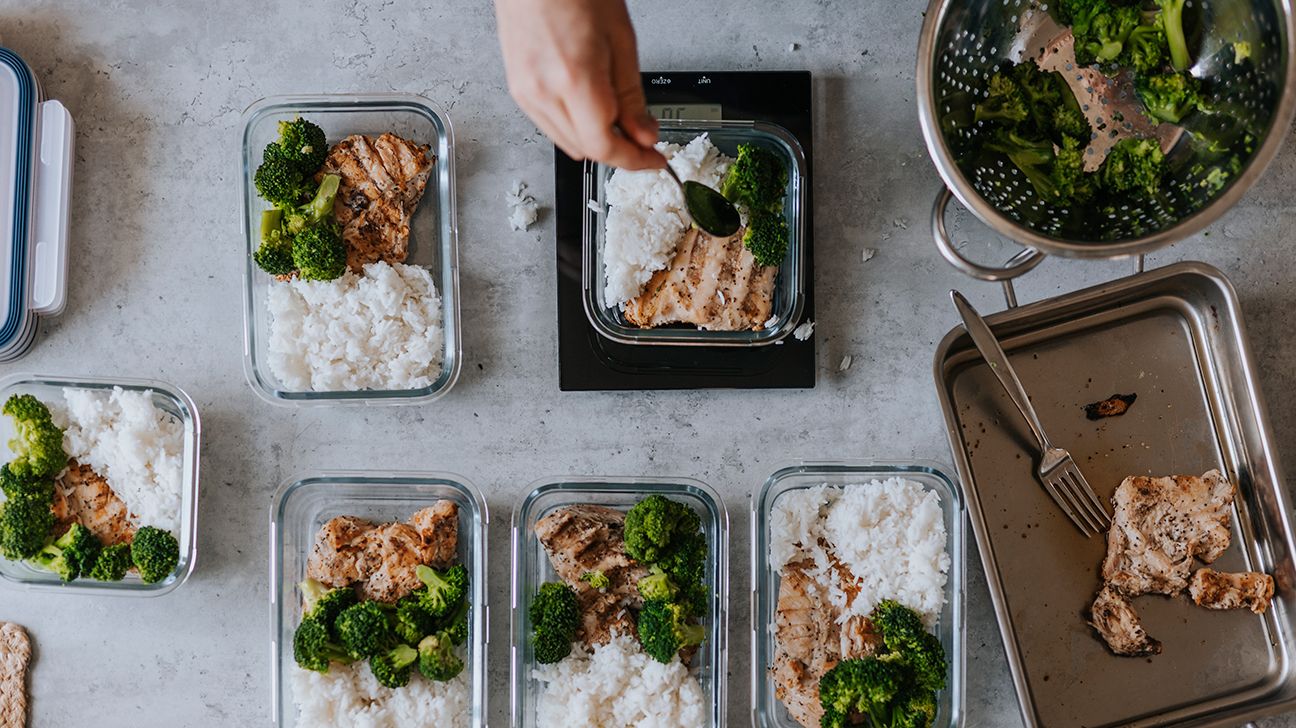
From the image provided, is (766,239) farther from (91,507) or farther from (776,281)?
(91,507)

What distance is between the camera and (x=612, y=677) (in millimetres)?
2189

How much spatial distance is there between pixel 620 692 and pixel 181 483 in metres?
1.23

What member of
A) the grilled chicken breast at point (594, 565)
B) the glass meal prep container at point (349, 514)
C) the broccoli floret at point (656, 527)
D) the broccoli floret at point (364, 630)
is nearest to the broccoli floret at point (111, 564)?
the glass meal prep container at point (349, 514)

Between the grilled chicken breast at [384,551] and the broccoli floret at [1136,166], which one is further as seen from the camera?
the grilled chicken breast at [384,551]

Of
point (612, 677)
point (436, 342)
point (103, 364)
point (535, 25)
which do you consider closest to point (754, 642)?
point (612, 677)

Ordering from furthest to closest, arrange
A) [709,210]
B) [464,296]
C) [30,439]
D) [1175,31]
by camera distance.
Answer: [464,296] → [30,439] → [709,210] → [1175,31]

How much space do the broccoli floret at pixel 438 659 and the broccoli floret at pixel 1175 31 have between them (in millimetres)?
2192

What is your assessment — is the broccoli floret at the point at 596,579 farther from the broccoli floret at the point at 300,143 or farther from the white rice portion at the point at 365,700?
the broccoli floret at the point at 300,143

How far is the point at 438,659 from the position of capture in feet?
7.14

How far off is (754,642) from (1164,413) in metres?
1.20

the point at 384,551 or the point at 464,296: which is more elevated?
the point at 464,296

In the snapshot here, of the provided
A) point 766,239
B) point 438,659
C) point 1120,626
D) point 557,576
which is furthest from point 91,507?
point 1120,626

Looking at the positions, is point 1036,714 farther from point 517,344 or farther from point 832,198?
point 517,344

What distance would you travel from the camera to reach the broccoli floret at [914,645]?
2123mm
